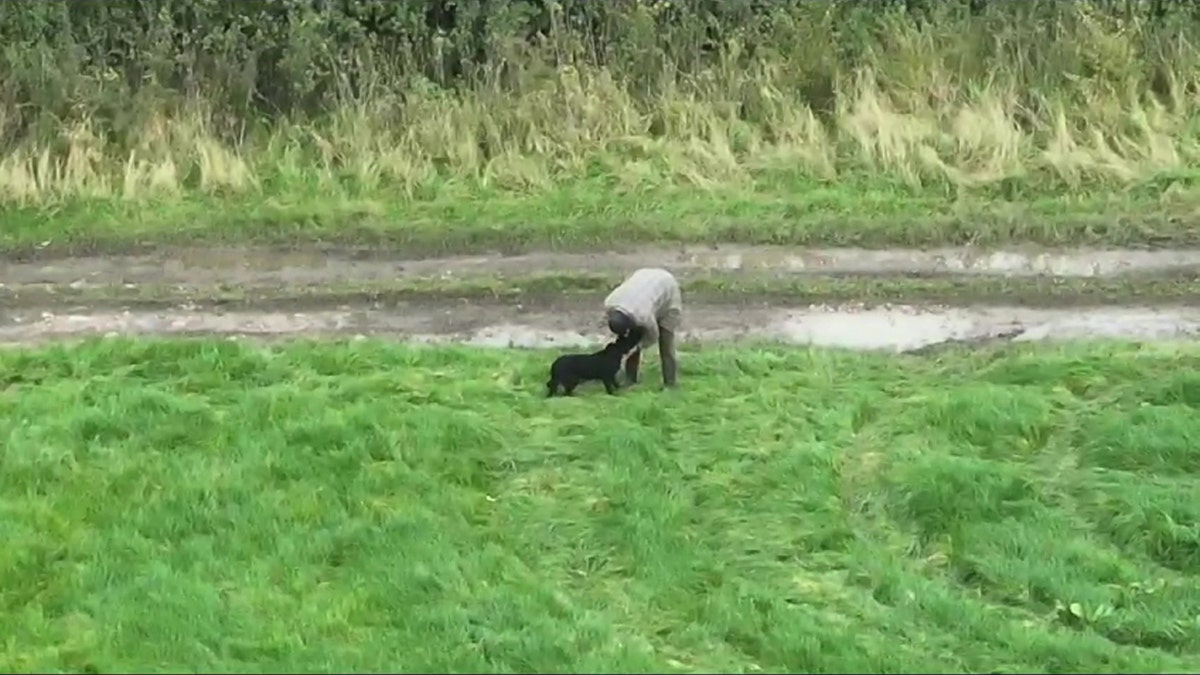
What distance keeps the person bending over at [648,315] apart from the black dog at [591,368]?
8cm

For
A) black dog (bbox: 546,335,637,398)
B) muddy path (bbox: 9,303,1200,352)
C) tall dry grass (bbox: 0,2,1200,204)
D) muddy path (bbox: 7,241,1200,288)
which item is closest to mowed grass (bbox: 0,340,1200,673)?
black dog (bbox: 546,335,637,398)

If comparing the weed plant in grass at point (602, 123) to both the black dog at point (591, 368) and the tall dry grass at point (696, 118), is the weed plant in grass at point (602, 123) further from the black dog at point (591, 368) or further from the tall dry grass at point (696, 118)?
the black dog at point (591, 368)

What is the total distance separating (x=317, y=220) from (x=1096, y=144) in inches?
225

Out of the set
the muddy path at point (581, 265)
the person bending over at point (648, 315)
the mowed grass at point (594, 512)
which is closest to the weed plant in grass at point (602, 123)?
the muddy path at point (581, 265)

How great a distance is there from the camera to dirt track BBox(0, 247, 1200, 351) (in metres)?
9.40

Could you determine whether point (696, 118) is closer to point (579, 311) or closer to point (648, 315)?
point (579, 311)

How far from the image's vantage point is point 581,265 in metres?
10.4

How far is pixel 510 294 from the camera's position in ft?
32.8

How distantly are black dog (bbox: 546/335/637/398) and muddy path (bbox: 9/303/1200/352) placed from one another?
3.13 feet

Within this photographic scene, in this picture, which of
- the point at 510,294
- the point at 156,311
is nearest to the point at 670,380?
the point at 510,294

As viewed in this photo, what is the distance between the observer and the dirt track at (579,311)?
30.8 feet

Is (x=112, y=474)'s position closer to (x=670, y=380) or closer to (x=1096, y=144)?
(x=670, y=380)

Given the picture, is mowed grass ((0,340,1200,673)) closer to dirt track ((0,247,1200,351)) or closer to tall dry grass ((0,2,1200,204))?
dirt track ((0,247,1200,351))

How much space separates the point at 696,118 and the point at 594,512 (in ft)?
19.0
